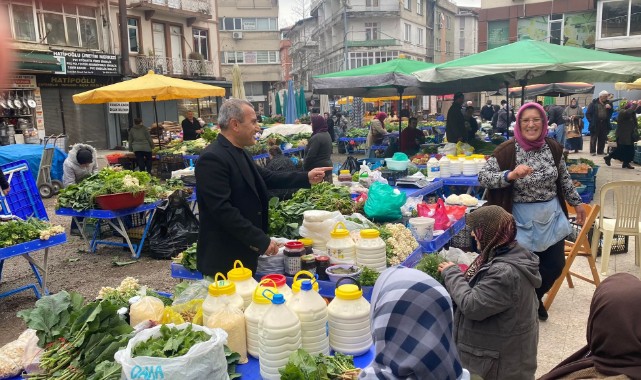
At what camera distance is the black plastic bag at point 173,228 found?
286 inches

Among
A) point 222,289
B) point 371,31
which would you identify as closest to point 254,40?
point 371,31

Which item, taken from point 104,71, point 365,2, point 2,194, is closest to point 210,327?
point 2,194

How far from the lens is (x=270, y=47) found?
4872 cm

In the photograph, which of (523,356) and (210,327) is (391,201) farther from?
Result: (210,327)

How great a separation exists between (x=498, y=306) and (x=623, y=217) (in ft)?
13.9

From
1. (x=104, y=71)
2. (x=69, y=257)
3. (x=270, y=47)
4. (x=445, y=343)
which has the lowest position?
(x=69, y=257)

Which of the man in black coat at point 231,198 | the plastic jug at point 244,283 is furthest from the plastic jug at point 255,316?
the man in black coat at point 231,198

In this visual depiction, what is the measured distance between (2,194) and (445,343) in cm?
640

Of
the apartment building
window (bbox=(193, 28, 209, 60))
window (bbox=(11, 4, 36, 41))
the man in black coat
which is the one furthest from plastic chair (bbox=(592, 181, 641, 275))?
the apartment building

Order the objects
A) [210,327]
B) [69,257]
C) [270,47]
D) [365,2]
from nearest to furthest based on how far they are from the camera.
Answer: [210,327], [69,257], [270,47], [365,2]

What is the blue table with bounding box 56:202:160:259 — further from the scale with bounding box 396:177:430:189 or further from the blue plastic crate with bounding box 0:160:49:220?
the scale with bounding box 396:177:430:189

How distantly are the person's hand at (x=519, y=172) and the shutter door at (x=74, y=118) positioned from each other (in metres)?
22.0

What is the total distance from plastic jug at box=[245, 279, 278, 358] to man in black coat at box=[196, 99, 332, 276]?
2.70ft

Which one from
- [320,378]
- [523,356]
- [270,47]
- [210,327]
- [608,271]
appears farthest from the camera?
[270,47]
